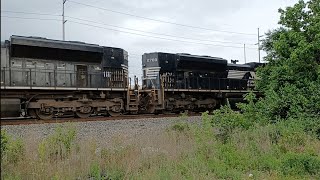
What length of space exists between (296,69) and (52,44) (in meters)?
9.60

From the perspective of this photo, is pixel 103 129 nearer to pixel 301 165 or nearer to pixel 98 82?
pixel 98 82

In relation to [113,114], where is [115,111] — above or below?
above

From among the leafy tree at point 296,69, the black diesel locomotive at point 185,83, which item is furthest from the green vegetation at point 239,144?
the black diesel locomotive at point 185,83

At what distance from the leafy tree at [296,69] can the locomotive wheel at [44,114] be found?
797cm

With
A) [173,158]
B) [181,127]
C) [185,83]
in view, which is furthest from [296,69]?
[185,83]

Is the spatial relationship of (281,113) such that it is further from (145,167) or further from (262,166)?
(145,167)

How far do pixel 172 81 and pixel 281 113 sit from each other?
9.16m

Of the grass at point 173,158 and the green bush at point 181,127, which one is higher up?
the green bush at point 181,127

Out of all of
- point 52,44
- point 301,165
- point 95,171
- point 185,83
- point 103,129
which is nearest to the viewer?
point 95,171

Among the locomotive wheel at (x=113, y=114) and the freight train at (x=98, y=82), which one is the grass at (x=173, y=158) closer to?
the freight train at (x=98, y=82)

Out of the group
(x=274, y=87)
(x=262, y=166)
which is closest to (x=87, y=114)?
(x=274, y=87)

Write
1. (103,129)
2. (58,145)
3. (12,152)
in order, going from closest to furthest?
(12,152) < (58,145) < (103,129)

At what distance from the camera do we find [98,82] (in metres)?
15.9

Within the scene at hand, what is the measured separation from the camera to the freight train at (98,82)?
13398 mm
